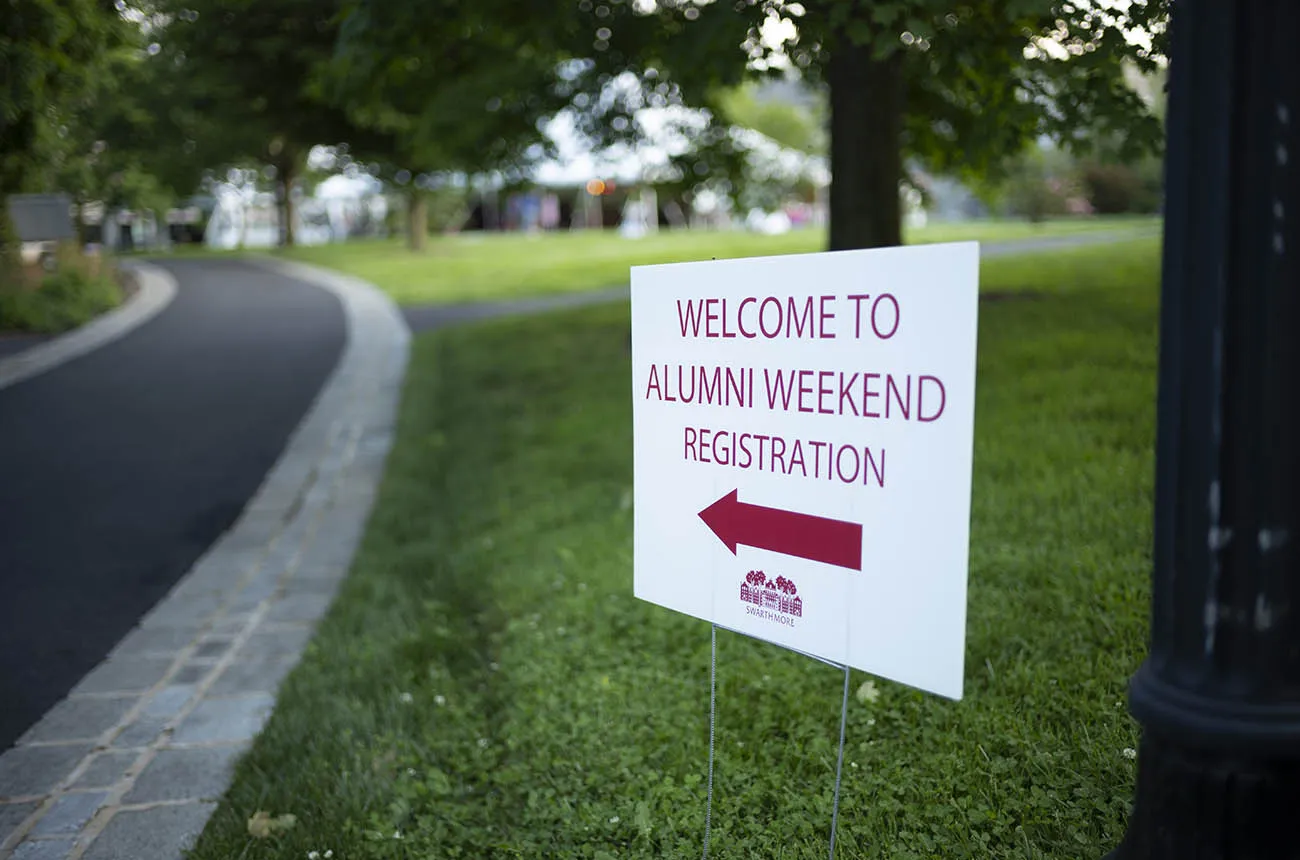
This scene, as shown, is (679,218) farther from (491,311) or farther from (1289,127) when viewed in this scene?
(1289,127)

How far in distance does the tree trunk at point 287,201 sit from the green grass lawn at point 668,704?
39.2m

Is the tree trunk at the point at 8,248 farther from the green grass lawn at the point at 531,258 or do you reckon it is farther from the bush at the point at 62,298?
the green grass lawn at the point at 531,258

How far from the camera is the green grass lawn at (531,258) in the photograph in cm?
2306

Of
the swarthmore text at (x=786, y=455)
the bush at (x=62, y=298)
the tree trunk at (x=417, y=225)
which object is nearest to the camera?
the swarthmore text at (x=786, y=455)

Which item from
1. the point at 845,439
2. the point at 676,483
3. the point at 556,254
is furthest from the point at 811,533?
the point at 556,254

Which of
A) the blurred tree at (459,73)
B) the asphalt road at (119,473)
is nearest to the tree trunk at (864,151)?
the blurred tree at (459,73)

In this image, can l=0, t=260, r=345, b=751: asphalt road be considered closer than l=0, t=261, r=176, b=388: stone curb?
Yes

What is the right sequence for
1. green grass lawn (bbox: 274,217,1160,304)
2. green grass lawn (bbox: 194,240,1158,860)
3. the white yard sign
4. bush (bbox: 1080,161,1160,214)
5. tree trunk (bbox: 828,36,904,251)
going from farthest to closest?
bush (bbox: 1080,161,1160,214) < green grass lawn (bbox: 274,217,1160,304) < tree trunk (bbox: 828,36,904,251) < green grass lawn (bbox: 194,240,1158,860) < the white yard sign

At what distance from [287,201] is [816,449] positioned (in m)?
44.6

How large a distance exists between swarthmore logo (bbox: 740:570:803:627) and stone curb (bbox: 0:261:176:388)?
11.1 meters

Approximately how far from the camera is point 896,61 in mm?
8227

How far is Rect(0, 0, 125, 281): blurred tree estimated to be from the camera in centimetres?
1109

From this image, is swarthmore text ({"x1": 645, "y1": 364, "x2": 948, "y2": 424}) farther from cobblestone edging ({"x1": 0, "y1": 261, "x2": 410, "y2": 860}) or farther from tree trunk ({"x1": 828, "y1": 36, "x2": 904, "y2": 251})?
tree trunk ({"x1": 828, "y1": 36, "x2": 904, "y2": 251})

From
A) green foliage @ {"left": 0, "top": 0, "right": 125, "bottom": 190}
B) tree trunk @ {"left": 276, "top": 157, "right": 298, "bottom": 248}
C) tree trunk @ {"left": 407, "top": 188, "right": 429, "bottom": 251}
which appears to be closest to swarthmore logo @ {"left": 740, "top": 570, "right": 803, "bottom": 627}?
green foliage @ {"left": 0, "top": 0, "right": 125, "bottom": 190}
